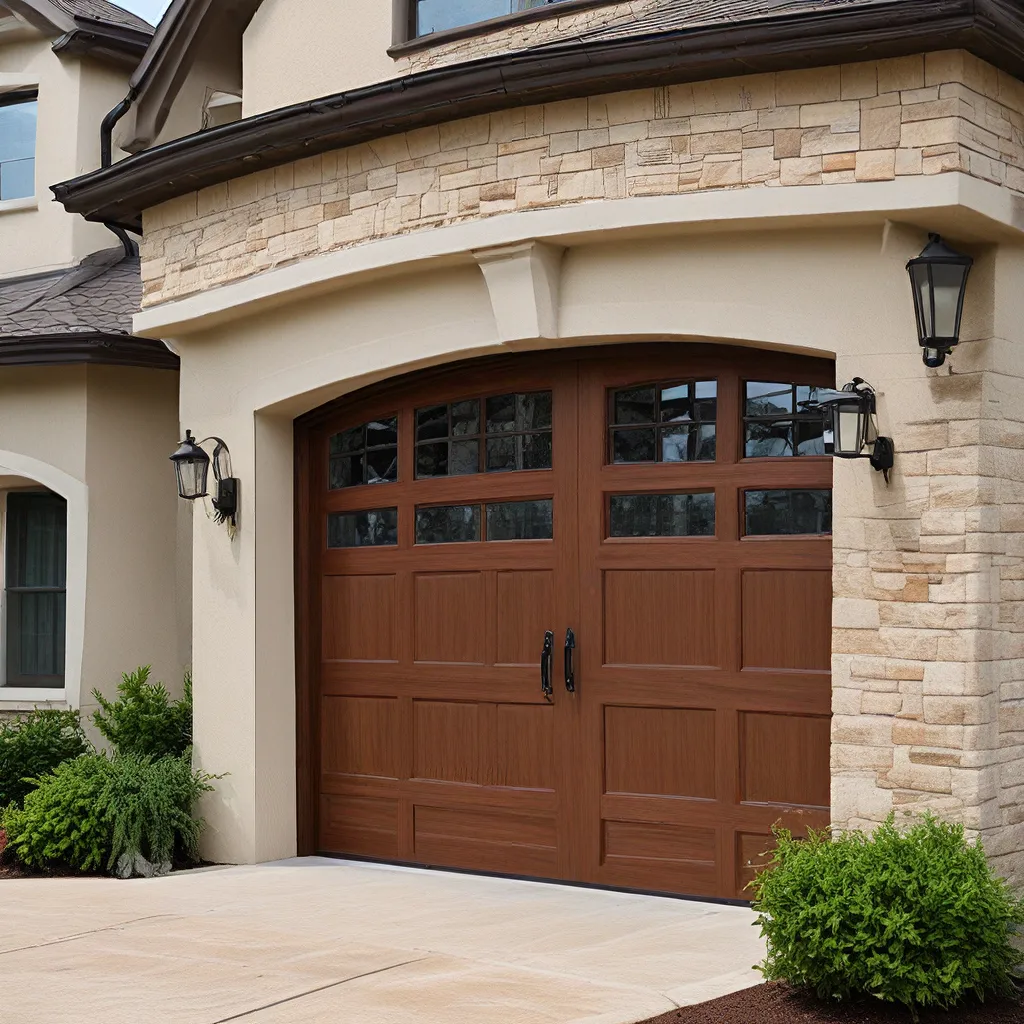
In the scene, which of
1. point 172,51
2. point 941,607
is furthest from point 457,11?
point 941,607

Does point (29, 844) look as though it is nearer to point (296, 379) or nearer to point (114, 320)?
point (296, 379)

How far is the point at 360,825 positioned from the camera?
9.39 m

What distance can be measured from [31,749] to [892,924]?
729 centimetres

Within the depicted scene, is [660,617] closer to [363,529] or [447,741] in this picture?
[447,741]

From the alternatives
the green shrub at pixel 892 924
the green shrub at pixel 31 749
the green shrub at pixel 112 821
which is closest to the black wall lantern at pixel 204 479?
the green shrub at pixel 112 821

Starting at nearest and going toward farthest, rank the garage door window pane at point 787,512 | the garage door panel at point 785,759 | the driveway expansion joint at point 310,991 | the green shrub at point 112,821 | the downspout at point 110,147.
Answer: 1. the driveway expansion joint at point 310,991
2. the garage door panel at point 785,759
3. the garage door window pane at point 787,512
4. the green shrub at point 112,821
5. the downspout at point 110,147

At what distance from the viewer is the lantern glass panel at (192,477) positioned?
966cm

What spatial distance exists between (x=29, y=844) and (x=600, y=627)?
4.14 m

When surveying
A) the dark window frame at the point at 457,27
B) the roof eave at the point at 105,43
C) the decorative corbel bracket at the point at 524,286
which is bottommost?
the decorative corbel bracket at the point at 524,286

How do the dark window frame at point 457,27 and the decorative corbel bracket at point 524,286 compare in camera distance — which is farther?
the dark window frame at point 457,27

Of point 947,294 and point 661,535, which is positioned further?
point 661,535

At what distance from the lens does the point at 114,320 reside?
11.8m

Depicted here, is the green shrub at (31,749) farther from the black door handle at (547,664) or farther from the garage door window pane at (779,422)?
the garage door window pane at (779,422)

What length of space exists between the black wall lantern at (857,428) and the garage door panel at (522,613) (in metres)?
2.08
